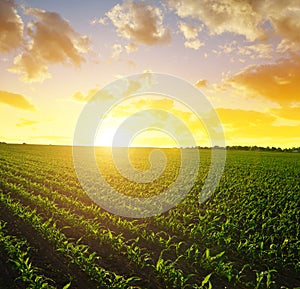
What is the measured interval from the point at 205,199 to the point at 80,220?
6.66 meters

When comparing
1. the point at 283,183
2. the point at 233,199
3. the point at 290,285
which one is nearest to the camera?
the point at 290,285

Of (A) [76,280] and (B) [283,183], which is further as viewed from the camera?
(B) [283,183]

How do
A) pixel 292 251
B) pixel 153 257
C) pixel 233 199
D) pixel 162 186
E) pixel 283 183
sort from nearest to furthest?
pixel 153 257 → pixel 292 251 → pixel 233 199 → pixel 162 186 → pixel 283 183

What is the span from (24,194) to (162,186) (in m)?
7.49

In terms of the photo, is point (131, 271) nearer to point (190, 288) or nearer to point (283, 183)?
point (190, 288)

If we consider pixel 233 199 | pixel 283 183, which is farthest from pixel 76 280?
pixel 283 183

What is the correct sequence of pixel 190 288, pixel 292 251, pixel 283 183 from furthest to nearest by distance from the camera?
pixel 283 183, pixel 292 251, pixel 190 288

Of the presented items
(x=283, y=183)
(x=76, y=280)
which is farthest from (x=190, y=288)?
(x=283, y=183)

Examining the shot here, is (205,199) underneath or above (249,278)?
above

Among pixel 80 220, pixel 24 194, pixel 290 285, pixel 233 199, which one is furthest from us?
pixel 233 199

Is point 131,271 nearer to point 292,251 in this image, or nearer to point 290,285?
point 290,285

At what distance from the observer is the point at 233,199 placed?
49.1 feet

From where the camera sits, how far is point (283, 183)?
20.6m

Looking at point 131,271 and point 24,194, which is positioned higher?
point 24,194
